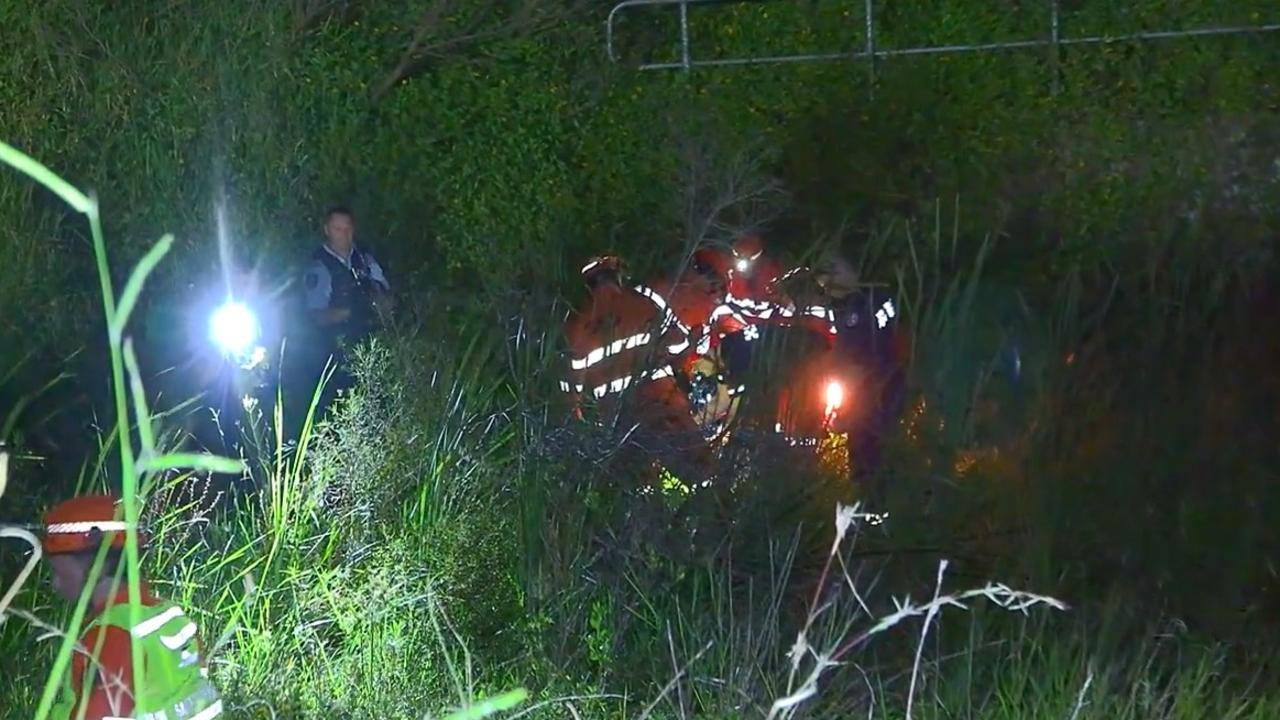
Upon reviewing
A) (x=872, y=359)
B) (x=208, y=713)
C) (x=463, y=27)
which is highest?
(x=463, y=27)

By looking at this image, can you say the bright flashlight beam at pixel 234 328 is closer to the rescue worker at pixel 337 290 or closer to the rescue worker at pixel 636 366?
the rescue worker at pixel 337 290

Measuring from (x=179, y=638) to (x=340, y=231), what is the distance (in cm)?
538

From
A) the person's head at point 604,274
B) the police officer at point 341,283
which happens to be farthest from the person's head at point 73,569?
the police officer at point 341,283

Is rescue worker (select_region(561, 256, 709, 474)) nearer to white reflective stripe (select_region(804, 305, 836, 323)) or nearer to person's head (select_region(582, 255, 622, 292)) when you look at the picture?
person's head (select_region(582, 255, 622, 292))

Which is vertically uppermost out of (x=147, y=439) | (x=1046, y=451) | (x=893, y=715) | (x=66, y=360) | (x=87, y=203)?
(x=87, y=203)

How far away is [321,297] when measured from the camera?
835 centimetres

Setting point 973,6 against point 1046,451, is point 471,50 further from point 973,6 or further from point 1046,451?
point 1046,451

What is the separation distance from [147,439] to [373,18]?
411 inches

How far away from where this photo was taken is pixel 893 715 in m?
4.91

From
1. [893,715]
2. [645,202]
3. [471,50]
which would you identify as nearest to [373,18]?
[471,50]

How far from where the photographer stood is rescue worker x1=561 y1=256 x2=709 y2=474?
5.67 metres

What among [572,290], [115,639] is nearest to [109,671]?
[115,639]

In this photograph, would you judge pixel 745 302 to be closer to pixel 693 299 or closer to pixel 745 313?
pixel 745 313

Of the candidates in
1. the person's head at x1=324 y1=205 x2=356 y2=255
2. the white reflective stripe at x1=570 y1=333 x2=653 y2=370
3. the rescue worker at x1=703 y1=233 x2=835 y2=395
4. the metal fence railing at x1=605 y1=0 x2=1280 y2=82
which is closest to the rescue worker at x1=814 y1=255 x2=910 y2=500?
the rescue worker at x1=703 y1=233 x2=835 y2=395
